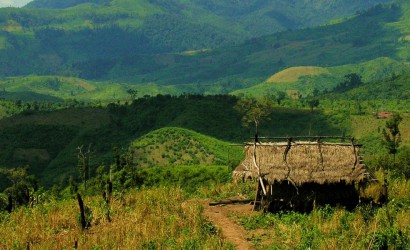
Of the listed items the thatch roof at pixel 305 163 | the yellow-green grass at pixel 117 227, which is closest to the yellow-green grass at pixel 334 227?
the thatch roof at pixel 305 163

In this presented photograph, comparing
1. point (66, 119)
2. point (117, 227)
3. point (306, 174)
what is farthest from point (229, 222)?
point (66, 119)

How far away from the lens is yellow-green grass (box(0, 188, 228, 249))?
18469mm

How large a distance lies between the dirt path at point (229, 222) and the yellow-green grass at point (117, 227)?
690 mm

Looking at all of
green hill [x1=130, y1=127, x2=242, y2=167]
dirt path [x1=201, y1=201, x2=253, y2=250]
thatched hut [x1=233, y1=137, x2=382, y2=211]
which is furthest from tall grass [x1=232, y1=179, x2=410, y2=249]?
green hill [x1=130, y1=127, x2=242, y2=167]

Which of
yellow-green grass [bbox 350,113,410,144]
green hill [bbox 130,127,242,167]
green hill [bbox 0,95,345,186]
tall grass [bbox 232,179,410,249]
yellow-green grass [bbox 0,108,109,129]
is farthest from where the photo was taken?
yellow-green grass [bbox 0,108,109,129]

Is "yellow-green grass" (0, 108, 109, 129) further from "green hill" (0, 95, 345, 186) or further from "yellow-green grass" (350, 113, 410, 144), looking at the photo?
"yellow-green grass" (350, 113, 410, 144)

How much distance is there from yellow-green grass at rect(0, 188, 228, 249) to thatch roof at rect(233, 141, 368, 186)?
13.8 ft

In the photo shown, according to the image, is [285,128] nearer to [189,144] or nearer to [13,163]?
[189,144]

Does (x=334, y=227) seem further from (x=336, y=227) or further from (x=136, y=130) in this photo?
(x=136, y=130)

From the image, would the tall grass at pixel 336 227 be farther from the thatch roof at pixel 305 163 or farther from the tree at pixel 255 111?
the tree at pixel 255 111

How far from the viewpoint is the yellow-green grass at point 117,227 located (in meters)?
18.5

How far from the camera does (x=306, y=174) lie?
24.4 m

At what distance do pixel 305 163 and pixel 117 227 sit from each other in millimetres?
10065

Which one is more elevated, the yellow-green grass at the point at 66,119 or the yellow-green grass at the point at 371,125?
the yellow-green grass at the point at 66,119
